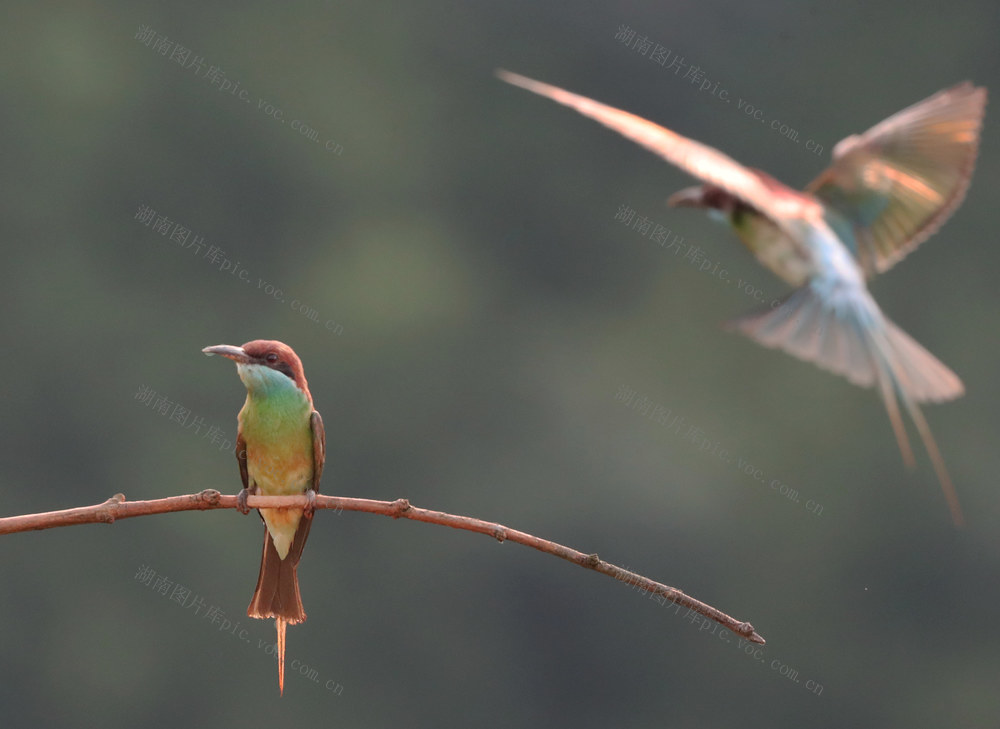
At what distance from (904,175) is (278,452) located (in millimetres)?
1127

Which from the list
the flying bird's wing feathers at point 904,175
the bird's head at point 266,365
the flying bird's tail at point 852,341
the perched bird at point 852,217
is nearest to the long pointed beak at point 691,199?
the perched bird at point 852,217

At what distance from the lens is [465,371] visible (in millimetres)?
13180

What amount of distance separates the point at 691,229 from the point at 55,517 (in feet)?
35.9

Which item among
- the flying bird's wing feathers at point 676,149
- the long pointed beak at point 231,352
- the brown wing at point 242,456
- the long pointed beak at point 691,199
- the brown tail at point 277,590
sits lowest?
the brown tail at point 277,590

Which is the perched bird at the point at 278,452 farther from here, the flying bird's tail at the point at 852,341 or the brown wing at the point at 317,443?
the flying bird's tail at the point at 852,341

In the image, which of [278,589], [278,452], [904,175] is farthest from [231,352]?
[904,175]

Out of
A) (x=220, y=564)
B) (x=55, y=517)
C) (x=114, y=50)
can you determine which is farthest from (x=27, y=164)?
(x=55, y=517)

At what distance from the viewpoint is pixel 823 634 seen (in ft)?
41.8

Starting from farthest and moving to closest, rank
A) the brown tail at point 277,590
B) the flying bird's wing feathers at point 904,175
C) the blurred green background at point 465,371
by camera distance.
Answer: the blurred green background at point 465,371 → the brown tail at point 277,590 → the flying bird's wing feathers at point 904,175

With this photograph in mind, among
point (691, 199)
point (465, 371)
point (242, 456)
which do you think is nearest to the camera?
point (691, 199)

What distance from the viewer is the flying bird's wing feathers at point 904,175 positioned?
1.91m

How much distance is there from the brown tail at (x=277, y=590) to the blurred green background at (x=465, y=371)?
29.4 ft

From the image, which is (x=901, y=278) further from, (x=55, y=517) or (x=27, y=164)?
(x=55, y=517)

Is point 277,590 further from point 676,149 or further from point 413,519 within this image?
point 676,149
